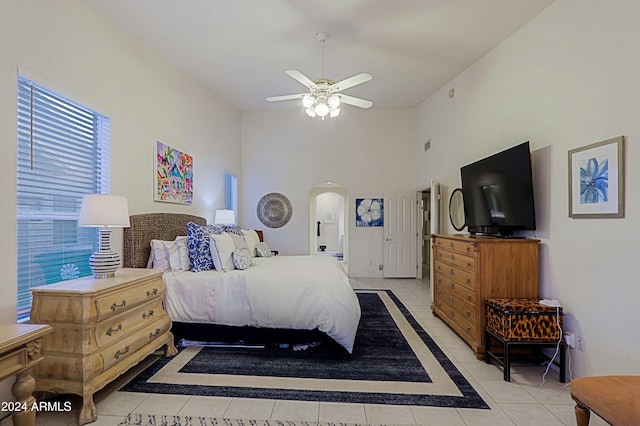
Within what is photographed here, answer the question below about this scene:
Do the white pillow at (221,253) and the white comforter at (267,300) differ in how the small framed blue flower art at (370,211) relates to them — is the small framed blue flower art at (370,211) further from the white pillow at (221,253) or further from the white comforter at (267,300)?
the white pillow at (221,253)

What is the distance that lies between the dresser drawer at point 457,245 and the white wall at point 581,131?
0.64 m

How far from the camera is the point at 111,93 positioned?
9.55ft

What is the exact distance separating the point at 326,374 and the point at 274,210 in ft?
14.1

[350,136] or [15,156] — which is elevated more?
[350,136]

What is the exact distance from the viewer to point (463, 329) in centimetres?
315

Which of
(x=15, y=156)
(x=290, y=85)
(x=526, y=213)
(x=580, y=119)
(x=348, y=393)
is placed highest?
(x=290, y=85)

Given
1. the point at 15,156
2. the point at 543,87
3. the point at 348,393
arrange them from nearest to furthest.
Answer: the point at 15,156 < the point at 348,393 < the point at 543,87

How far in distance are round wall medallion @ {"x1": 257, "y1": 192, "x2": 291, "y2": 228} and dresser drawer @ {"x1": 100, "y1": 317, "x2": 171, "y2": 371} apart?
147 inches

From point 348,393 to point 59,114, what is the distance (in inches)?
126

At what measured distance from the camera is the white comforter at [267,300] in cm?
277

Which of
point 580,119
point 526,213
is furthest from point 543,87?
point 526,213

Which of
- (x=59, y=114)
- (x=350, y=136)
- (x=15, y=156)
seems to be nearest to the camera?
(x=15, y=156)

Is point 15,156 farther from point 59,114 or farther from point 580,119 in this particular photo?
point 580,119

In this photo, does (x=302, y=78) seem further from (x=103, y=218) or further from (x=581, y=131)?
(x=581, y=131)
